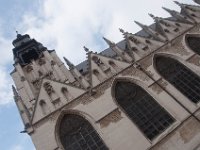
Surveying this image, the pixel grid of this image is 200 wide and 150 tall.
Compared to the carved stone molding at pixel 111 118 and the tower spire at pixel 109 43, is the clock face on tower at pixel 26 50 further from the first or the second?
the carved stone molding at pixel 111 118

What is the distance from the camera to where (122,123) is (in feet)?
52.5

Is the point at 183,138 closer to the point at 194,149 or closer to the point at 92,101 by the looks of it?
the point at 194,149

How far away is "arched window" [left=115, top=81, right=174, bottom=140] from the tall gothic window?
14.1 ft

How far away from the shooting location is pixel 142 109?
16.7 m

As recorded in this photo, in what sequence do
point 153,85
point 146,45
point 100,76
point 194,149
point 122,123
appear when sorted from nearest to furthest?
point 194,149, point 122,123, point 153,85, point 100,76, point 146,45

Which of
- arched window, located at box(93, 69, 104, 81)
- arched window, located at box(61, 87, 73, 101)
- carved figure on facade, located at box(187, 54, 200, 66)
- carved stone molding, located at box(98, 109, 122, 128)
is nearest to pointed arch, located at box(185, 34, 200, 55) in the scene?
carved figure on facade, located at box(187, 54, 200, 66)

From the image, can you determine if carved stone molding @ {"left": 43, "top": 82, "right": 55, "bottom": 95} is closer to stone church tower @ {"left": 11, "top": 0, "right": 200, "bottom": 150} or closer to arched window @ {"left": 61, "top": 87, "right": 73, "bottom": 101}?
stone church tower @ {"left": 11, "top": 0, "right": 200, "bottom": 150}

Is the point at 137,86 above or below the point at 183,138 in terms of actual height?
above

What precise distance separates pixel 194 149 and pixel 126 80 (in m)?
5.40

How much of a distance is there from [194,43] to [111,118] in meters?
7.26

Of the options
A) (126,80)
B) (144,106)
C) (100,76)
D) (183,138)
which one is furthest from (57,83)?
(183,138)

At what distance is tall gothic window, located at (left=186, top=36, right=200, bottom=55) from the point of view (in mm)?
19291

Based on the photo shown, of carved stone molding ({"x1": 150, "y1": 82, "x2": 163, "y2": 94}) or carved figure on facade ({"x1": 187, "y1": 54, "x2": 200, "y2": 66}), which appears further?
carved figure on facade ({"x1": 187, "y1": 54, "x2": 200, "y2": 66})

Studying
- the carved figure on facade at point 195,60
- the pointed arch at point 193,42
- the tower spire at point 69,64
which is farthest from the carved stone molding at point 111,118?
the pointed arch at point 193,42
